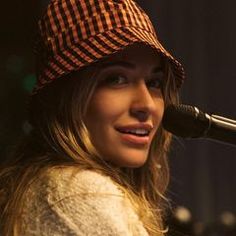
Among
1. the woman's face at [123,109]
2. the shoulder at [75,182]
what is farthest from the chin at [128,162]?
the shoulder at [75,182]

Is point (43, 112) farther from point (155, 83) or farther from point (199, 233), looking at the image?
point (199, 233)

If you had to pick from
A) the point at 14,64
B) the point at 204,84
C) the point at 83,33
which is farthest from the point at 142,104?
the point at 204,84

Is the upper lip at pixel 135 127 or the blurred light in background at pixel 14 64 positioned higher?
the upper lip at pixel 135 127

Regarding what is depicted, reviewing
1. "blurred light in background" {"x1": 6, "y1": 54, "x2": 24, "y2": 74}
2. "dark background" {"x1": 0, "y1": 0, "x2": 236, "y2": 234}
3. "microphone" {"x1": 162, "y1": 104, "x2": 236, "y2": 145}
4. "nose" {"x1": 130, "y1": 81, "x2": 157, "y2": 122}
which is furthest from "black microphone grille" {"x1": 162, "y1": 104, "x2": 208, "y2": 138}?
"dark background" {"x1": 0, "y1": 0, "x2": 236, "y2": 234}

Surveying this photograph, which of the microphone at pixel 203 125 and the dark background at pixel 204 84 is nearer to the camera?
the microphone at pixel 203 125

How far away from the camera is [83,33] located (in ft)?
3.76

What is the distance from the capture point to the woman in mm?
1061

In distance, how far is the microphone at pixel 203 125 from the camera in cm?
99

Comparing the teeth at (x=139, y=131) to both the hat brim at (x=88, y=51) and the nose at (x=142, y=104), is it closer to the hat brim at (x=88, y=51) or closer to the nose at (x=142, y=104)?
the nose at (x=142, y=104)

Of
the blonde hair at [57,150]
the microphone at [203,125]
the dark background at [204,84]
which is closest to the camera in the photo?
the microphone at [203,125]

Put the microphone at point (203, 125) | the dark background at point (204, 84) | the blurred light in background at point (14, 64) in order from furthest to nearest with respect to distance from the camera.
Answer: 1. the dark background at point (204, 84)
2. the blurred light in background at point (14, 64)
3. the microphone at point (203, 125)

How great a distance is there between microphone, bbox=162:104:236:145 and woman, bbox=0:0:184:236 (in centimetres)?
14

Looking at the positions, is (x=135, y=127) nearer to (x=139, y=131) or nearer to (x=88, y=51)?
(x=139, y=131)

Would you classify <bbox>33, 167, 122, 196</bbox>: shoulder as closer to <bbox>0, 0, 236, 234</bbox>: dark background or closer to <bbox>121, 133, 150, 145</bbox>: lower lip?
<bbox>121, 133, 150, 145</bbox>: lower lip
